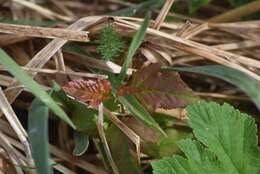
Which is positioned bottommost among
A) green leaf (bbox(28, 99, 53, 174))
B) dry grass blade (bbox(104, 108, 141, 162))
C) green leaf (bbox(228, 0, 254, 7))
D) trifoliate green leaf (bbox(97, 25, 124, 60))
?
green leaf (bbox(28, 99, 53, 174))

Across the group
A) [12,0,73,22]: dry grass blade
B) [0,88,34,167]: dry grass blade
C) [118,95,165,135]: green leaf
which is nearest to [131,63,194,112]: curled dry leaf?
[118,95,165,135]: green leaf

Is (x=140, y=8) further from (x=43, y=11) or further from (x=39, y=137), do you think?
(x=39, y=137)

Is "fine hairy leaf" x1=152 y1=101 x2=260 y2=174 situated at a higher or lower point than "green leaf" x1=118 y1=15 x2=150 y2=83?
lower

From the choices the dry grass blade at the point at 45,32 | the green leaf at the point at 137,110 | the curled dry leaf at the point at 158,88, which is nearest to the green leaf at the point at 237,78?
the curled dry leaf at the point at 158,88

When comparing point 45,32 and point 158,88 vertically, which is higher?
point 45,32

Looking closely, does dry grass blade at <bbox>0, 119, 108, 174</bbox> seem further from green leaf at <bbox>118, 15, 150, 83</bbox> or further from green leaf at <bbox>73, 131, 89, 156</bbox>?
green leaf at <bbox>118, 15, 150, 83</bbox>

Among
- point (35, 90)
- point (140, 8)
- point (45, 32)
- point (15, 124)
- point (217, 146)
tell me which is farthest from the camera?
point (140, 8)

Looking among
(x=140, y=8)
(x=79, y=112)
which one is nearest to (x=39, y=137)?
(x=79, y=112)
